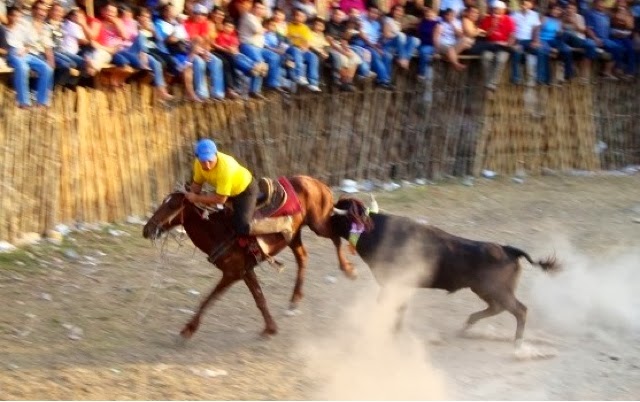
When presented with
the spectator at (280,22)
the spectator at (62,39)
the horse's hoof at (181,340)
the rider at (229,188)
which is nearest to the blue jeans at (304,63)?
the spectator at (280,22)

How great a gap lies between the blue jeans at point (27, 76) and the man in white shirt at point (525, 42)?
7.69m

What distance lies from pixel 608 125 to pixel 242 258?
10.5 meters

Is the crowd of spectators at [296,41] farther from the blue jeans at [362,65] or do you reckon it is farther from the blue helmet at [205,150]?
the blue helmet at [205,150]

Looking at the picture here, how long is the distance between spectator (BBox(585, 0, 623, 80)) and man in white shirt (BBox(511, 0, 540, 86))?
1.21 m

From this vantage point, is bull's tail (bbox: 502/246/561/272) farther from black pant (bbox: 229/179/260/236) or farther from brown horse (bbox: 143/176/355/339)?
black pant (bbox: 229/179/260/236)

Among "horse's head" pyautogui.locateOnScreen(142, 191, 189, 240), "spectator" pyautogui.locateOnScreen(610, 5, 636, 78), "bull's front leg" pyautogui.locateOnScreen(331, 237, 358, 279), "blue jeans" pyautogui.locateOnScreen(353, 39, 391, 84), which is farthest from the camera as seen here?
"spectator" pyautogui.locateOnScreen(610, 5, 636, 78)

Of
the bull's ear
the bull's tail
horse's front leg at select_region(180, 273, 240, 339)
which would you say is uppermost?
the bull's ear

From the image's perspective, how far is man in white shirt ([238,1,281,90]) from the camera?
14.5 metres

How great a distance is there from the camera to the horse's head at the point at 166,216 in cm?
928

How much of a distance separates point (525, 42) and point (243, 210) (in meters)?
9.02

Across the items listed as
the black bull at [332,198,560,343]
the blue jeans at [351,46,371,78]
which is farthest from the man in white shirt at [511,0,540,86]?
the black bull at [332,198,560,343]

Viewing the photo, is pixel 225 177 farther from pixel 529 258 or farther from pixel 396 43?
pixel 396 43

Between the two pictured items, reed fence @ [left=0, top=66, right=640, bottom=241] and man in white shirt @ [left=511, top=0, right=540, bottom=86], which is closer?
reed fence @ [left=0, top=66, right=640, bottom=241]

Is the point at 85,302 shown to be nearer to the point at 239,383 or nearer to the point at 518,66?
the point at 239,383
